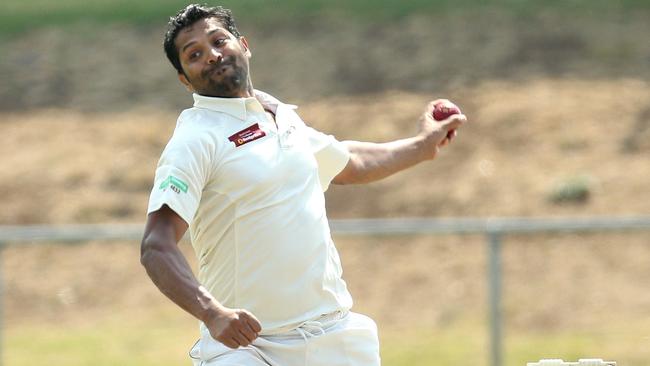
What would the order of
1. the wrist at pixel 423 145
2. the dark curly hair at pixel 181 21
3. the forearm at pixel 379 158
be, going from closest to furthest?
1. the dark curly hair at pixel 181 21
2. the forearm at pixel 379 158
3. the wrist at pixel 423 145

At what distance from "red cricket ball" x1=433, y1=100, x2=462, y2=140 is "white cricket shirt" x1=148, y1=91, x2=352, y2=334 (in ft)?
3.86

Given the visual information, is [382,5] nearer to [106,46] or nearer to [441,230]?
[106,46]

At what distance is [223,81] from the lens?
5672mm

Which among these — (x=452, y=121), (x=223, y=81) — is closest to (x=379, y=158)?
(x=452, y=121)

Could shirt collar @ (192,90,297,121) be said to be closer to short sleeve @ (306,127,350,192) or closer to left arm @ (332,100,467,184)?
short sleeve @ (306,127,350,192)

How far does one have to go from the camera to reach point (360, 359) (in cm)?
576

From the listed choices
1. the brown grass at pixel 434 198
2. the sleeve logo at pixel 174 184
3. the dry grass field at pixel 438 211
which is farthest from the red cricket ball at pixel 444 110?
the brown grass at pixel 434 198

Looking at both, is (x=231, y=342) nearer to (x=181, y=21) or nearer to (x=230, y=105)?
(x=230, y=105)

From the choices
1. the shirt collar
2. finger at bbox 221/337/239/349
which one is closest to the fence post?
the shirt collar

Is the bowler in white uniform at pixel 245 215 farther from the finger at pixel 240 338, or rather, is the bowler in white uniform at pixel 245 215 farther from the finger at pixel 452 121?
the finger at pixel 452 121

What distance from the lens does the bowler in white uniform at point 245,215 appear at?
17.4 feet

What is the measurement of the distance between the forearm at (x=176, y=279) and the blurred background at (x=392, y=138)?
638 cm

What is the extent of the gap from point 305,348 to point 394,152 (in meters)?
1.32

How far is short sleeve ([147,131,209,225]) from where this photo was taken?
17.1 ft
